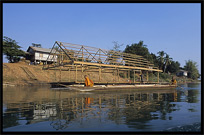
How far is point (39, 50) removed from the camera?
135 feet

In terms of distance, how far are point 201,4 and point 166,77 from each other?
5376 centimetres

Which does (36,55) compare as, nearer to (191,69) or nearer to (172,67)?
(172,67)

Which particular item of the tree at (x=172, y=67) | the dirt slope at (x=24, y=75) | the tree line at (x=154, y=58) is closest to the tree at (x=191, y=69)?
the tree line at (x=154, y=58)

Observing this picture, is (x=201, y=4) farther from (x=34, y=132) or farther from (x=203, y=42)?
(x=34, y=132)

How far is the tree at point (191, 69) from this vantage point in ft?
277

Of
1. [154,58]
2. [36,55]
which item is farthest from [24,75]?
[154,58]

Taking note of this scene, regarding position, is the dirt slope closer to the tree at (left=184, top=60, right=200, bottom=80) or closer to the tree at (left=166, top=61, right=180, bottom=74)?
the tree at (left=166, top=61, right=180, bottom=74)

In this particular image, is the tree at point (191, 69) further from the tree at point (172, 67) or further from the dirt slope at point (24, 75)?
the dirt slope at point (24, 75)

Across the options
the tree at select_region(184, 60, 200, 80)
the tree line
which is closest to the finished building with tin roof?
the tree line

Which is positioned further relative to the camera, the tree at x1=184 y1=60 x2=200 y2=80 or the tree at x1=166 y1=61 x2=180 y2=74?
the tree at x1=184 y1=60 x2=200 y2=80

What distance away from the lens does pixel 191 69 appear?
8575 cm

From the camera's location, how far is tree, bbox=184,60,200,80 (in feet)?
277

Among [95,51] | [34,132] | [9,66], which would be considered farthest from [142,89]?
[9,66]

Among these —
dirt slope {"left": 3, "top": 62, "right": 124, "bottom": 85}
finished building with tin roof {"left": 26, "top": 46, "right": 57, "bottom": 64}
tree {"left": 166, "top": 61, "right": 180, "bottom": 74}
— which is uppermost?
finished building with tin roof {"left": 26, "top": 46, "right": 57, "bottom": 64}
